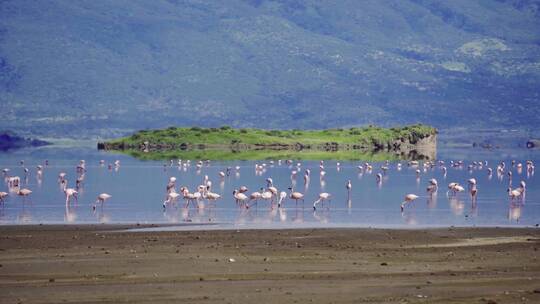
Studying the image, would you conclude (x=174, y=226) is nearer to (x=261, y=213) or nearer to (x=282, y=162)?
(x=261, y=213)

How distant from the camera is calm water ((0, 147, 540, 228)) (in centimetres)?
2848

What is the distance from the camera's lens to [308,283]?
17.7 metres

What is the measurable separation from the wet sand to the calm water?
9.90 feet

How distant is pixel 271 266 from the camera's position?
19.4m

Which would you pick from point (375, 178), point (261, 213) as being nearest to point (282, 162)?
point (375, 178)

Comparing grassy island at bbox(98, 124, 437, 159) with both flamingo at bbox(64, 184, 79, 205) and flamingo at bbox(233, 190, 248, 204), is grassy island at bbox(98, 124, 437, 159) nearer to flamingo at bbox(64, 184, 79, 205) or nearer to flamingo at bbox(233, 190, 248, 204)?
flamingo at bbox(64, 184, 79, 205)

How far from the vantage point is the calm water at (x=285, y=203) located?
28484 millimetres

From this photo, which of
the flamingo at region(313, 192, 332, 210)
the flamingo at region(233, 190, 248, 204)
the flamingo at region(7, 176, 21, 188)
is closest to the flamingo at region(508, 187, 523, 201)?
the flamingo at region(313, 192, 332, 210)

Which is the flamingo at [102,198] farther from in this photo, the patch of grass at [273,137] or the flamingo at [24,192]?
the patch of grass at [273,137]

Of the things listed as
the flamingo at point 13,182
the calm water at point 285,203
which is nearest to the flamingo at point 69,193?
the calm water at point 285,203

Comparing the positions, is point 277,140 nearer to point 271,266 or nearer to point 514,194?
point 514,194

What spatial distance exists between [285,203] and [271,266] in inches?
653

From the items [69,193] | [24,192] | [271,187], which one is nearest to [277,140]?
[271,187]

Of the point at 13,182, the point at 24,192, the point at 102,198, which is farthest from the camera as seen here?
the point at 13,182
